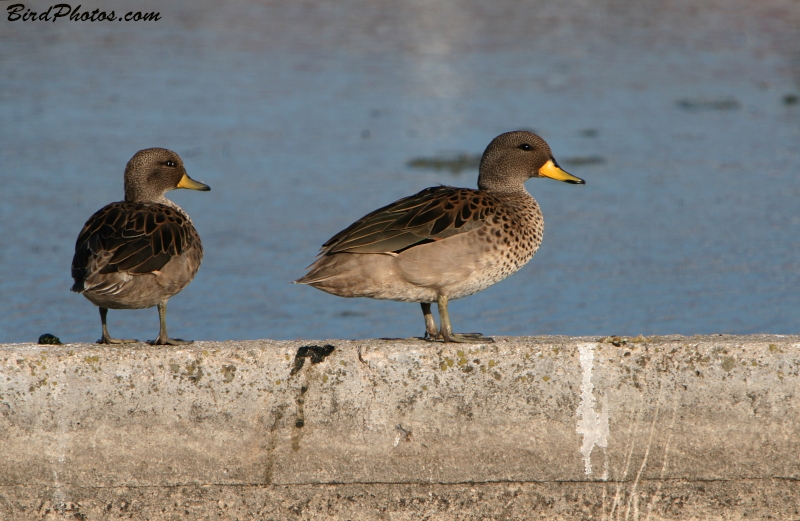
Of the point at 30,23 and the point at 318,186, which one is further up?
the point at 30,23

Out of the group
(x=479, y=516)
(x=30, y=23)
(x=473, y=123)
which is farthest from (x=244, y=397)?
(x=30, y=23)

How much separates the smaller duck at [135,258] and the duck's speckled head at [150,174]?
469 millimetres

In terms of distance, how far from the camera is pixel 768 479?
371 cm

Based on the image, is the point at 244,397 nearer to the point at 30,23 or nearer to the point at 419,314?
the point at 419,314

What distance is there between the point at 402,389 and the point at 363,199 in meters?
5.84

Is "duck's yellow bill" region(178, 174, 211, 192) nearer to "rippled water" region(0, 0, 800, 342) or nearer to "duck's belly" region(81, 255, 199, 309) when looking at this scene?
"duck's belly" region(81, 255, 199, 309)

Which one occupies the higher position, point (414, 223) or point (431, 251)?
point (414, 223)

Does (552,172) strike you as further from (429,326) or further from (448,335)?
(448,335)

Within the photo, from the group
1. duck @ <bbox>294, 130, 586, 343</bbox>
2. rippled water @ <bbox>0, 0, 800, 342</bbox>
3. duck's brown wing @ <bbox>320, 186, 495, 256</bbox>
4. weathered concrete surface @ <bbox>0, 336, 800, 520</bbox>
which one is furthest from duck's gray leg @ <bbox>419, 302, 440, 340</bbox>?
rippled water @ <bbox>0, 0, 800, 342</bbox>

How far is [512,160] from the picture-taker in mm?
4914

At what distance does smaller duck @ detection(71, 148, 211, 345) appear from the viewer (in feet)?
13.1

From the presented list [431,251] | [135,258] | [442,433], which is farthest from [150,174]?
[442,433]

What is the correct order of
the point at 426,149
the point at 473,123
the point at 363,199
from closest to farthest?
the point at 363,199
the point at 426,149
the point at 473,123

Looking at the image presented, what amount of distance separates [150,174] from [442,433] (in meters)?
2.08
